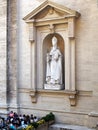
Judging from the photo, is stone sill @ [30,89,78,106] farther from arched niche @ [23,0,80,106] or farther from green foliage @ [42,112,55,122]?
green foliage @ [42,112,55,122]

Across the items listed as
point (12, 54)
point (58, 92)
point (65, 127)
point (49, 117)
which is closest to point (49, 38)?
point (12, 54)

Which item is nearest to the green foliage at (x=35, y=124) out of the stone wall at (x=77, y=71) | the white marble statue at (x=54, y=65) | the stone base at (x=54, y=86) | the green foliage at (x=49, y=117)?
the green foliage at (x=49, y=117)

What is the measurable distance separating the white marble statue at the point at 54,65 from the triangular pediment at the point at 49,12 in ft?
4.17

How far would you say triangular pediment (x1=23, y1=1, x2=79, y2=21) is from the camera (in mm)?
13491

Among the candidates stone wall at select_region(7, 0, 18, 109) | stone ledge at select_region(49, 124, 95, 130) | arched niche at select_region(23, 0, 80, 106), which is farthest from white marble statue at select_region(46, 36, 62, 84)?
stone ledge at select_region(49, 124, 95, 130)

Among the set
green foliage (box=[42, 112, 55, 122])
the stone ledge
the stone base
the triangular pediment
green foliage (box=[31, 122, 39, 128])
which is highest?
the triangular pediment

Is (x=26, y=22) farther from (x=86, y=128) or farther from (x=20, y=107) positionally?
(x=86, y=128)

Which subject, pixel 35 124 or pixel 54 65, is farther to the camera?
pixel 54 65

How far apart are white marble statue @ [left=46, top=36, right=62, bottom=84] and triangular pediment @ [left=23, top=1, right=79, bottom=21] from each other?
1.27 m

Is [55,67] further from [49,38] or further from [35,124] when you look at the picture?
[35,124]

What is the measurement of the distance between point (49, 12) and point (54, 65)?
9.41 feet

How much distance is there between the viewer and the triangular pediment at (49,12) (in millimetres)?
13491

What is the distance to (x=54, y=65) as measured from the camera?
14.3 metres

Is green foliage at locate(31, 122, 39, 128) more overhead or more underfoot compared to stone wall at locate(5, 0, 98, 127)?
more underfoot
